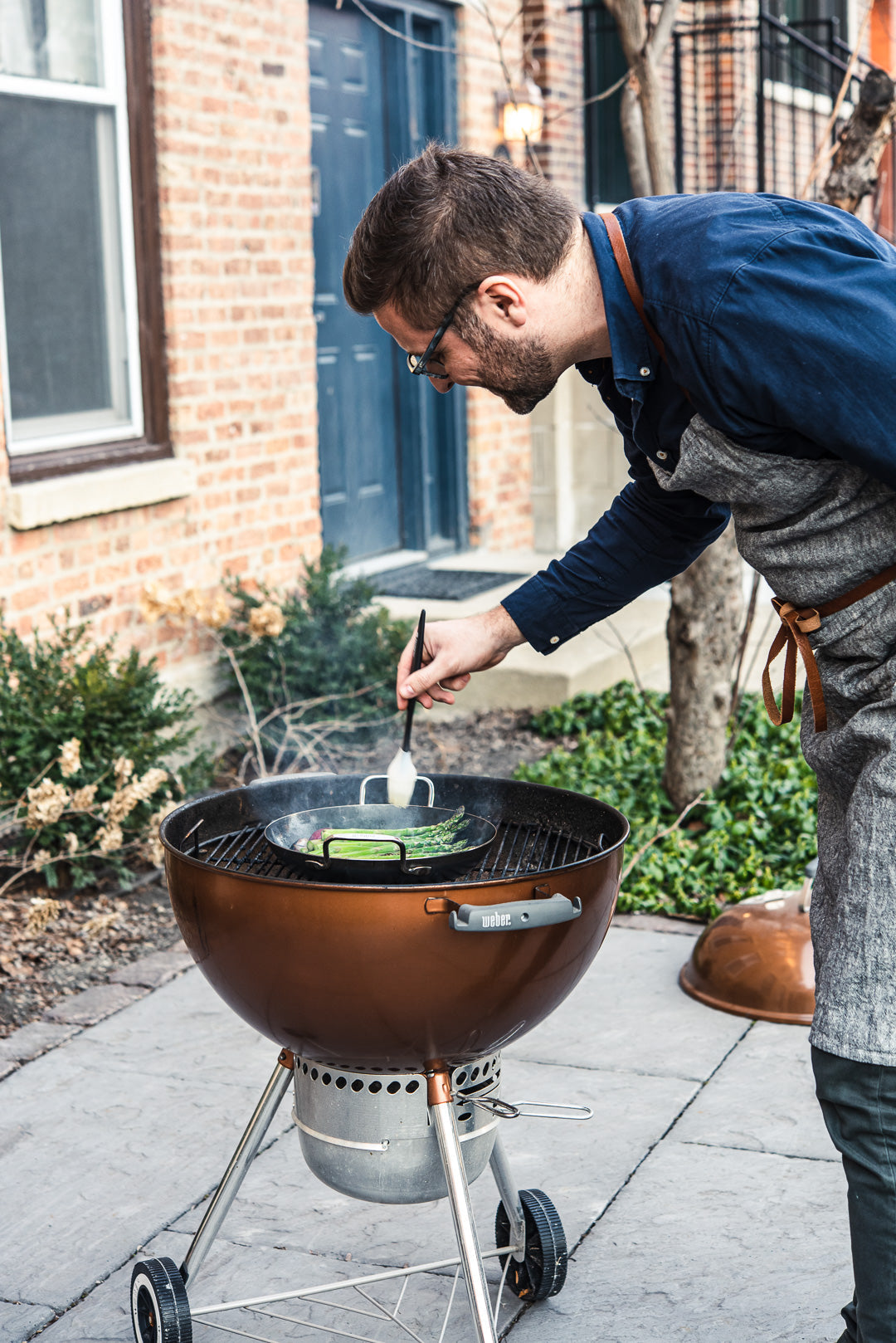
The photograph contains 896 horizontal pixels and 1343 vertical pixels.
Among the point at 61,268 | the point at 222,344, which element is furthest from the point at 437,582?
the point at 61,268

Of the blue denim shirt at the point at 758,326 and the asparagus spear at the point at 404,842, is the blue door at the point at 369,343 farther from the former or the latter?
the blue denim shirt at the point at 758,326

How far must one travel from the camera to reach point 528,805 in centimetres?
275

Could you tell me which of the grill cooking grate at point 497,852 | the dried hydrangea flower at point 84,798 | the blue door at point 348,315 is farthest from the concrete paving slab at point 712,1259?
the blue door at point 348,315

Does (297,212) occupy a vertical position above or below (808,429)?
above

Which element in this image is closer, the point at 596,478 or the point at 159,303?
the point at 159,303

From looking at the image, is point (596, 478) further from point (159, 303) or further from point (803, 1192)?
point (803, 1192)

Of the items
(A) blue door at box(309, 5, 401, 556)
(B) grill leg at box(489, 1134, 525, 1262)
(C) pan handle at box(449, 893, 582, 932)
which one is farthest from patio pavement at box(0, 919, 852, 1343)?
(A) blue door at box(309, 5, 401, 556)

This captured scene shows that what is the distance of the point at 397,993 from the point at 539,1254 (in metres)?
0.79

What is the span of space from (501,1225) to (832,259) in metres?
1.84

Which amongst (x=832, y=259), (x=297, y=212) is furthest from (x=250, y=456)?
(x=832, y=259)

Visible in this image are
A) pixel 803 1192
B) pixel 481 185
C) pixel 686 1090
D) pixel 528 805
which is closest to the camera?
pixel 481 185

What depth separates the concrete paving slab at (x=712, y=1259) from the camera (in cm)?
259

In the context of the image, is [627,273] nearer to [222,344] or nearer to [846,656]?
[846,656]

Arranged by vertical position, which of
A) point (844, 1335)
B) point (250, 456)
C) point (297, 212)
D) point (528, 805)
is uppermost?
point (297, 212)
